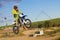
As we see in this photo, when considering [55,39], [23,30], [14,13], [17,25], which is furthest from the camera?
[23,30]

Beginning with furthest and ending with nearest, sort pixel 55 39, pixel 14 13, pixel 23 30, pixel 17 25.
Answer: pixel 23 30 → pixel 17 25 → pixel 14 13 → pixel 55 39

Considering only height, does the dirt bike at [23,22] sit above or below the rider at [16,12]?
below

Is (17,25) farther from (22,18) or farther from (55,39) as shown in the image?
(55,39)

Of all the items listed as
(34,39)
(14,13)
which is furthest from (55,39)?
(14,13)

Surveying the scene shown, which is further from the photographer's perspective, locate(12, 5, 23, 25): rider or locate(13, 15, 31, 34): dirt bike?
locate(13, 15, 31, 34): dirt bike

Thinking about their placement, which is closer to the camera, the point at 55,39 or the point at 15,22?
the point at 55,39

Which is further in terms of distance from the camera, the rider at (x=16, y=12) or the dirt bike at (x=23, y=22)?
the dirt bike at (x=23, y=22)

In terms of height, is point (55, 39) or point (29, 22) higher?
point (29, 22)

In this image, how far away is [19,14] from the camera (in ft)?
60.0

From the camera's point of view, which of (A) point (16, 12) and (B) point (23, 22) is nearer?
(A) point (16, 12)

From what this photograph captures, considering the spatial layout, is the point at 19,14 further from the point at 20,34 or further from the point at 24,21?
the point at 20,34

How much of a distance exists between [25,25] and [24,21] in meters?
0.41

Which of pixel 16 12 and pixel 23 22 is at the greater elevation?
pixel 16 12

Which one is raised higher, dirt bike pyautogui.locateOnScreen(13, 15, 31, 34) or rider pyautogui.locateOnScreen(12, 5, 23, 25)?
rider pyautogui.locateOnScreen(12, 5, 23, 25)
